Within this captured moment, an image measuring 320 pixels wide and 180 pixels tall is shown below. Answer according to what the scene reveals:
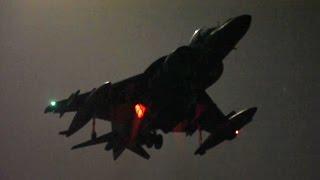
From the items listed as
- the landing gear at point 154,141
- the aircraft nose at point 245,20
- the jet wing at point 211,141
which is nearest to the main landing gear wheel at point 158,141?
the landing gear at point 154,141

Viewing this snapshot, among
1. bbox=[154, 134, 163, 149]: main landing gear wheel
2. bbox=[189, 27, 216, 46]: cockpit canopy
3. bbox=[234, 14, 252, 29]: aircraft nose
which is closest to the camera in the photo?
bbox=[234, 14, 252, 29]: aircraft nose

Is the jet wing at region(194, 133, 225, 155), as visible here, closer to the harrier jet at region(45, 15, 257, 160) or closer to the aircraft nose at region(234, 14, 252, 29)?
the harrier jet at region(45, 15, 257, 160)

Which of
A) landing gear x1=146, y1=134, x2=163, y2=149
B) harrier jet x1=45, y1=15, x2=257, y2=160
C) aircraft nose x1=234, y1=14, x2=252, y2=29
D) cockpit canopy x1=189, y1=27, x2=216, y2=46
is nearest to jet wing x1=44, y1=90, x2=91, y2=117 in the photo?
harrier jet x1=45, y1=15, x2=257, y2=160

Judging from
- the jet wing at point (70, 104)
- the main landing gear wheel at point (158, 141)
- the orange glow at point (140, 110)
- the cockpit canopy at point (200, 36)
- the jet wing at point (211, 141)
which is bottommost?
the jet wing at point (211, 141)

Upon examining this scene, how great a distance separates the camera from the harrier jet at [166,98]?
1.94 m

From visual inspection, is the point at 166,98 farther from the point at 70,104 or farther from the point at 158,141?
the point at 70,104

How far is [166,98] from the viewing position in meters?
1.98

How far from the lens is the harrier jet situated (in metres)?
1.94

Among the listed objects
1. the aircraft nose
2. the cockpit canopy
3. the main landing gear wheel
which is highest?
the cockpit canopy

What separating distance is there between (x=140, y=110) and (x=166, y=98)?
134 millimetres

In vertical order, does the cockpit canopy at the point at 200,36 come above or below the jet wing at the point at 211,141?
above

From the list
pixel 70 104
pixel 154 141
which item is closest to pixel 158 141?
pixel 154 141

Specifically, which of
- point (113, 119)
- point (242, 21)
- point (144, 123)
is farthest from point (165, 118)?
point (242, 21)

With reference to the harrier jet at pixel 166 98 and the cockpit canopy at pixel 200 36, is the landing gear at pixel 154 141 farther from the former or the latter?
the cockpit canopy at pixel 200 36
